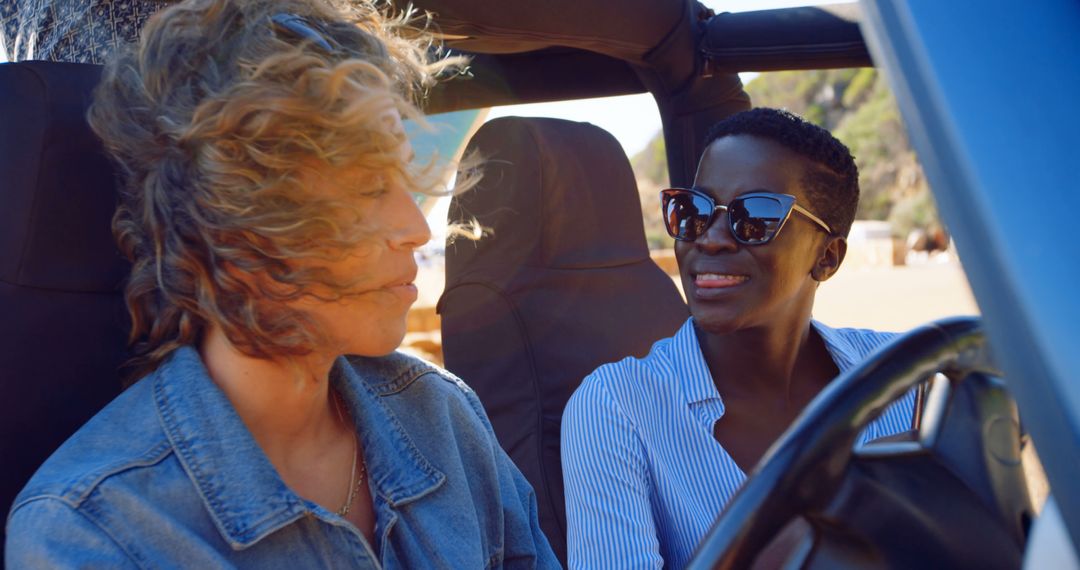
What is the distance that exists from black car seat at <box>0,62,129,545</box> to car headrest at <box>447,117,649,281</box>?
0.94m

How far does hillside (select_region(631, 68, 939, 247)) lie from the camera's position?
2158 cm

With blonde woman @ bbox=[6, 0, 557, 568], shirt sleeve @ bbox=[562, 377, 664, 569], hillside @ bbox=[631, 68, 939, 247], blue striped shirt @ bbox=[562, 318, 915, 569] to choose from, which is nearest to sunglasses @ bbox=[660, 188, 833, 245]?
blue striped shirt @ bbox=[562, 318, 915, 569]

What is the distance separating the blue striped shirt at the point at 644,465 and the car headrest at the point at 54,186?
2.62 ft

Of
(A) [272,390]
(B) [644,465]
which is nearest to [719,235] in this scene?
(B) [644,465]

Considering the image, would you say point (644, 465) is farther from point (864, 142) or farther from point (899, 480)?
point (864, 142)

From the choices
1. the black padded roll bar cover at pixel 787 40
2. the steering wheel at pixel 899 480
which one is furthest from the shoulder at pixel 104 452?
the black padded roll bar cover at pixel 787 40

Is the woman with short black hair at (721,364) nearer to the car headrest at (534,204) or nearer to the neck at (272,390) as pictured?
the car headrest at (534,204)

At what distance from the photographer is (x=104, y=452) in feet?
3.88

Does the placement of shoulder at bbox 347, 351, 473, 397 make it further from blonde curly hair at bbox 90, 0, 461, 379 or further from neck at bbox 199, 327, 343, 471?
blonde curly hair at bbox 90, 0, 461, 379

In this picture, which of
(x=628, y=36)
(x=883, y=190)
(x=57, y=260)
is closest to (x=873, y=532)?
(x=57, y=260)

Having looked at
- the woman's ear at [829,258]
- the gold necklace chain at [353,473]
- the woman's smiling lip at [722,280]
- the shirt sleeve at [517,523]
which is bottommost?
the shirt sleeve at [517,523]

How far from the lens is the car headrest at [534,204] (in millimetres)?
2248

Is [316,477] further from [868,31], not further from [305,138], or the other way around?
[868,31]

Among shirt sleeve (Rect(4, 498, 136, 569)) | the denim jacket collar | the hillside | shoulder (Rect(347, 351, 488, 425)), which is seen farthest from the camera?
Result: the hillside
